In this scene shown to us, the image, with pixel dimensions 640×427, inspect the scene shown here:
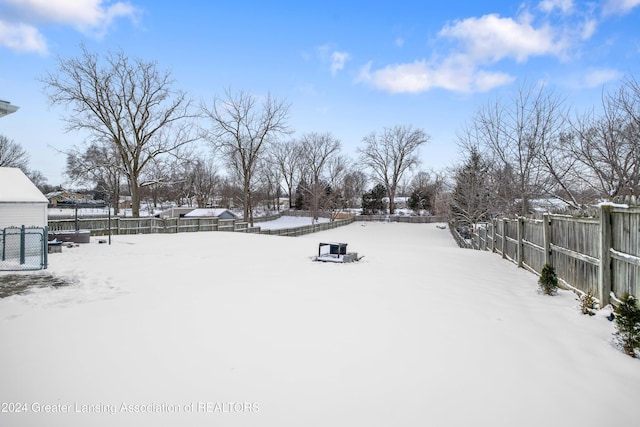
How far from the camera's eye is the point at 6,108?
29.6 ft

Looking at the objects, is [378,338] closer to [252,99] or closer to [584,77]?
[584,77]

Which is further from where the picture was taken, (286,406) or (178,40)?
(178,40)

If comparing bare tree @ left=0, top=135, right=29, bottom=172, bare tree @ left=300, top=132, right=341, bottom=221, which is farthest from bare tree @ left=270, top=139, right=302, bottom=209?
bare tree @ left=0, top=135, right=29, bottom=172

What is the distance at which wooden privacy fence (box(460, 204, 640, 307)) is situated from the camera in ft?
15.2

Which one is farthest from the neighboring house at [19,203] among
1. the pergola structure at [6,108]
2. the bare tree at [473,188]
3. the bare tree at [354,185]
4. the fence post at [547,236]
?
the bare tree at [354,185]

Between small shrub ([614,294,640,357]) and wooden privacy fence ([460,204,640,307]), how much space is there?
813 millimetres

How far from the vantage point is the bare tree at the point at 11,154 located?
43.7m

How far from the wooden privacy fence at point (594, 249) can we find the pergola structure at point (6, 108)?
1275 cm

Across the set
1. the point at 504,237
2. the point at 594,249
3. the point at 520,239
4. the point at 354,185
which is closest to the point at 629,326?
the point at 594,249

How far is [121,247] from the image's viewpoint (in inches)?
533

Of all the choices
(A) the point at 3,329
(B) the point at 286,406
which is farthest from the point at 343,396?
(A) the point at 3,329

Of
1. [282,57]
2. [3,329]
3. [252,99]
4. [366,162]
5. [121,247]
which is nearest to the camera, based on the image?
[3,329]

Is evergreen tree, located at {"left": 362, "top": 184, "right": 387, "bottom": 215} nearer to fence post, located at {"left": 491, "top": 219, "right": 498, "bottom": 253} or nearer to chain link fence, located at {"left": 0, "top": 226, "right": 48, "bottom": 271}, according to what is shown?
fence post, located at {"left": 491, "top": 219, "right": 498, "bottom": 253}

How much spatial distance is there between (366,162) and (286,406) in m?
60.2
